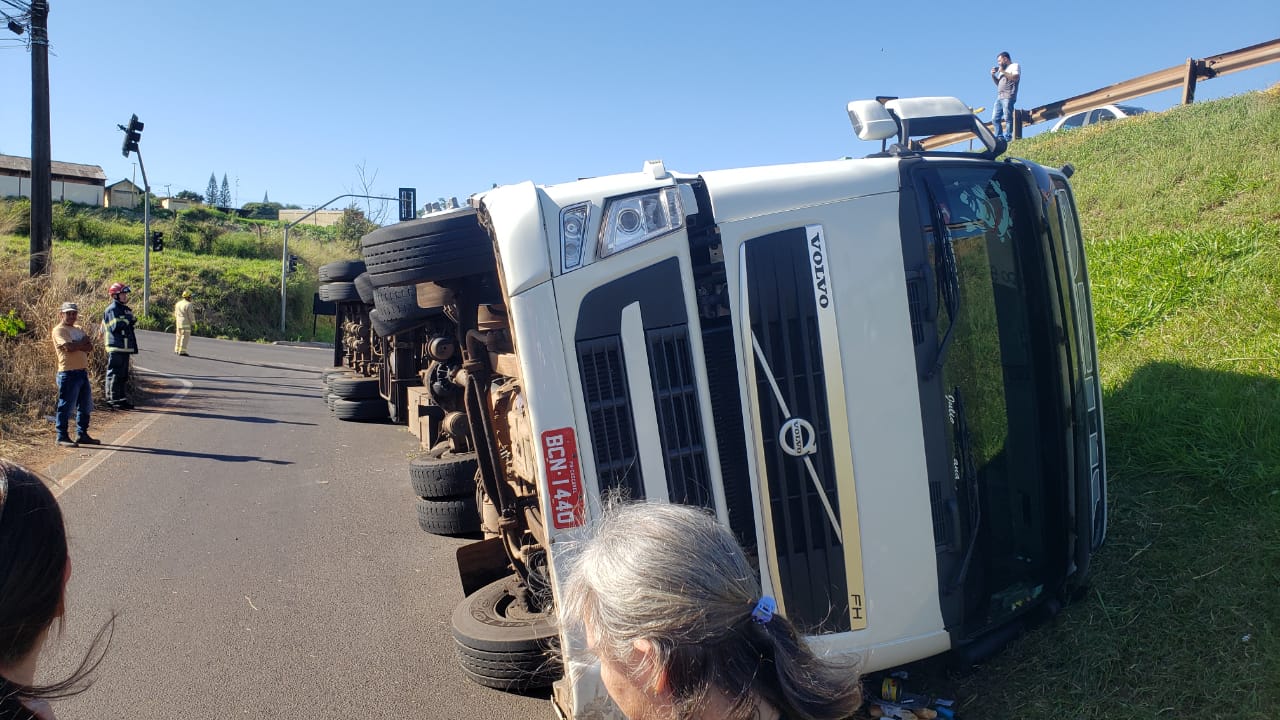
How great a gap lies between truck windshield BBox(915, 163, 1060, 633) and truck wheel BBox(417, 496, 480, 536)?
3.80 metres

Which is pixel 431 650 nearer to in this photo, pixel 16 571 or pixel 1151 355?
pixel 16 571

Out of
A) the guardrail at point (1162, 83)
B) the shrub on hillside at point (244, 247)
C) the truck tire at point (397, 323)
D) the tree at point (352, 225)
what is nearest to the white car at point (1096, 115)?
the guardrail at point (1162, 83)

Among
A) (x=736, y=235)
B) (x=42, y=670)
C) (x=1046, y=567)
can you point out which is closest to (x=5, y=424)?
(x=42, y=670)

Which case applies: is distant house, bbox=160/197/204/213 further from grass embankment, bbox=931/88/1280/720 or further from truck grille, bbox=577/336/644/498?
truck grille, bbox=577/336/644/498

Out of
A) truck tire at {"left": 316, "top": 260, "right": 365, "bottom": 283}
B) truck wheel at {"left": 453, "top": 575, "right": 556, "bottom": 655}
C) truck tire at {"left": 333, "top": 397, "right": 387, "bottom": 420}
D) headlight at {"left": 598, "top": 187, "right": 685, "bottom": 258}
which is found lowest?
truck wheel at {"left": 453, "top": 575, "right": 556, "bottom": 655}

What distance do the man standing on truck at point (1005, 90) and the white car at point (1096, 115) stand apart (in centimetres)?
68

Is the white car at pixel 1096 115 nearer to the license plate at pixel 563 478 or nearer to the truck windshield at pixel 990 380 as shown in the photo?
the truck windshield at pixel 990 380

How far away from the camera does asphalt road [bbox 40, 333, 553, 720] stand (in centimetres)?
407

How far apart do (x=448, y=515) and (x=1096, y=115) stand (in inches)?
534

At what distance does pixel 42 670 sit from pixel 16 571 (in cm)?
382

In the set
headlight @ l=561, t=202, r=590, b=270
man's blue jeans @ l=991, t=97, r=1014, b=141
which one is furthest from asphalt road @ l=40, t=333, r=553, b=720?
man's blue jeans @ l=991, t=97, r=1014, b=141

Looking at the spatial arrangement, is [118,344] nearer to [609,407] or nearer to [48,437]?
[48,437]

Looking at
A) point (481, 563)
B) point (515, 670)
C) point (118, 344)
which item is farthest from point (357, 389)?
point (515, 670)

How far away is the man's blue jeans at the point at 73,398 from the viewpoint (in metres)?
10.0
